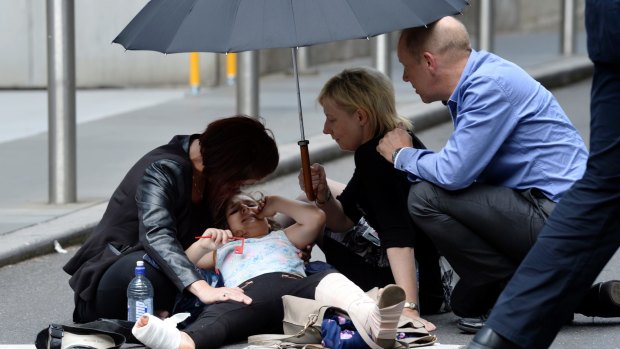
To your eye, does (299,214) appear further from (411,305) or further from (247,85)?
(247,85)

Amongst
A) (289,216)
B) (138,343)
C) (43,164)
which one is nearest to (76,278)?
(138,343)

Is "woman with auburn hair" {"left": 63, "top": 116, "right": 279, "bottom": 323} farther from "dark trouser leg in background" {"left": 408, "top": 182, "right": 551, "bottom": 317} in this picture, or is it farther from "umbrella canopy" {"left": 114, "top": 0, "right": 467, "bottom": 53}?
"dark trouser leg in background" {"left": 408, "top": 182, "right": 551, "bottom": 317}

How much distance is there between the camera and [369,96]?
553cm

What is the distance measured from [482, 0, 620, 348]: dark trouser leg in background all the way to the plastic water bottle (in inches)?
59.0

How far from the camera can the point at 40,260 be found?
282 inches

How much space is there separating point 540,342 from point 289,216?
1.69 m

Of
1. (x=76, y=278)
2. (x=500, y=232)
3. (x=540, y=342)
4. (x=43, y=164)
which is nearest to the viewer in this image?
(x=540, y=342)

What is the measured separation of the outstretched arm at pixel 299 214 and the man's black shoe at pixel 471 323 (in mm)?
649

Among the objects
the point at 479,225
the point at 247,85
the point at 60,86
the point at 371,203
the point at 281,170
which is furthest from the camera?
the point at 247,85

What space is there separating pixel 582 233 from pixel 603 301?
1303mm

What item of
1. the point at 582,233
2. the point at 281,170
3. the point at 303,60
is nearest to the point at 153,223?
the point at 582,233

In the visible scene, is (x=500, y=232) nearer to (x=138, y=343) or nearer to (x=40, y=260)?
(x=138, y=343)

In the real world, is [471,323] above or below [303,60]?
above

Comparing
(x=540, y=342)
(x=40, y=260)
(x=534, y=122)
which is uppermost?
(x=534, y=122)
